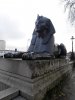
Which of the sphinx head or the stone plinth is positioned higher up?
the sphinx head

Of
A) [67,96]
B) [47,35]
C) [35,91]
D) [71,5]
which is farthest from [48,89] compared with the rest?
[71,5]

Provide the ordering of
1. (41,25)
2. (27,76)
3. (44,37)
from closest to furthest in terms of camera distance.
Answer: (27,76) < (41,25) < (44,37)

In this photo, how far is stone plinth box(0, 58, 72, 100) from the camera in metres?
2.44

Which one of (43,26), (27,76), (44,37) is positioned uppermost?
(43,26)

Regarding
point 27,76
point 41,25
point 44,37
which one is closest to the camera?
point 27,76

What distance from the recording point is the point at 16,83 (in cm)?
274

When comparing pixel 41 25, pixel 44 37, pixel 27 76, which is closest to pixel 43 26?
pixel 41 25

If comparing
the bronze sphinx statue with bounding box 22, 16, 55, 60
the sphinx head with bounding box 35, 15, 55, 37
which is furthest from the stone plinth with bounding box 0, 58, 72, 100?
the sphinx head with bounding box 35, 15, 55, 37

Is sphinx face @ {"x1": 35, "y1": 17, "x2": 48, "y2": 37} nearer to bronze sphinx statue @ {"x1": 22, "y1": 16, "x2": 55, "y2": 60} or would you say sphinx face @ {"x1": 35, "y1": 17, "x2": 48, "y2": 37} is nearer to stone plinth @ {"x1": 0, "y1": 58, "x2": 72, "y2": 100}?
bronze sphinx statue @ {"x1": 22, "y1": 16, "x2": 55, "y2": 60}

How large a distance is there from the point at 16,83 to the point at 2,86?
671 millimetres

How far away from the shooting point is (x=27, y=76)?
8.14 ft

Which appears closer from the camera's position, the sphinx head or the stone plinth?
the stone plinth

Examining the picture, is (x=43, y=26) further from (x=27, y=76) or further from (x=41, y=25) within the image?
(x=27, y=76)

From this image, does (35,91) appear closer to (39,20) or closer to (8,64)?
(8,64)
